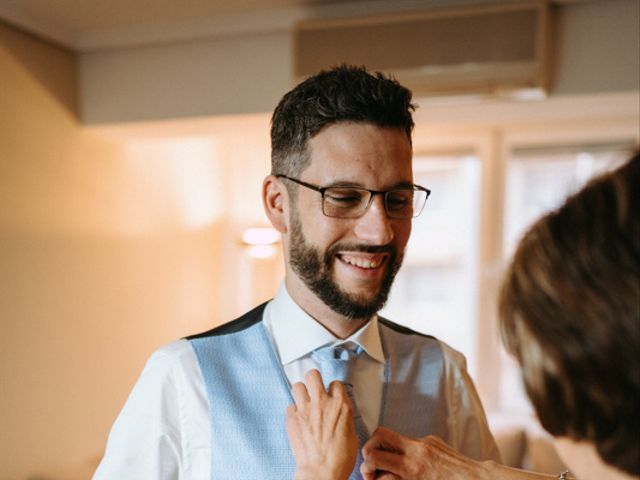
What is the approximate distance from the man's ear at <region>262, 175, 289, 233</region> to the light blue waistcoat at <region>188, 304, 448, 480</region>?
215 millimetres

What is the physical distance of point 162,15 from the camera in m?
2.87

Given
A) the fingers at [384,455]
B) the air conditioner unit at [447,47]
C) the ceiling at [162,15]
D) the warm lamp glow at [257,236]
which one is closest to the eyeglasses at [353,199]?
the fingers at [384,455]

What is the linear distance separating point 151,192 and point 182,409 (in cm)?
296

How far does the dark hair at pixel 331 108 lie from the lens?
1.23m

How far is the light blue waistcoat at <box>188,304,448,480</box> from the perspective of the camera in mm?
1200

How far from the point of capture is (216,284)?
500 cm

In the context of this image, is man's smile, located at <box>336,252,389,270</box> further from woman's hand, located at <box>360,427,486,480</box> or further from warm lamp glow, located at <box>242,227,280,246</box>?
warm lamp glow, located at <box>242,227,280,246</box>

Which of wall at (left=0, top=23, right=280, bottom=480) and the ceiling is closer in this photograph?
the ceiling

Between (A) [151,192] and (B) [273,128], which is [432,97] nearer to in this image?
(B) [273,128]

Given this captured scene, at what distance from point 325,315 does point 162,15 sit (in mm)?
2075

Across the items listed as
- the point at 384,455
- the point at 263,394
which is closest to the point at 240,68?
the point at 263,394

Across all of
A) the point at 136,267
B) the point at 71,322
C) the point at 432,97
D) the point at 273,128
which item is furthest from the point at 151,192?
the point at 273,128

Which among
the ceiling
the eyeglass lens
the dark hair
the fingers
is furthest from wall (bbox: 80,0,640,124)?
the fingers

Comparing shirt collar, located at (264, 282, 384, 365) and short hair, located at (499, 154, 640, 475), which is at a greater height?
short hair, located at (499, 154, 640, 475)
